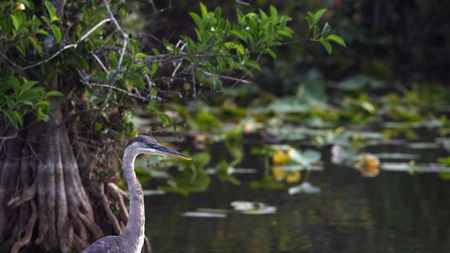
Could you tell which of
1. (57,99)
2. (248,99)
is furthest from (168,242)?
(248,99)

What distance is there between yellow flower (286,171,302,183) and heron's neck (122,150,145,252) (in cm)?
464

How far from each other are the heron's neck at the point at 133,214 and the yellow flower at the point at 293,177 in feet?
15.2

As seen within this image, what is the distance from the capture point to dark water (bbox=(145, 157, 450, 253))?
799 centimetres

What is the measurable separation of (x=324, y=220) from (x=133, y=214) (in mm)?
2963

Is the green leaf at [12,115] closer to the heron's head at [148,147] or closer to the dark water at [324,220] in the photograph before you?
the heron's head at [148,147]

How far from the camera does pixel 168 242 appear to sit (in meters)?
8.06

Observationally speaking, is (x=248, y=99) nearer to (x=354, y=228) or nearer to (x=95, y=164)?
(x=354, y=228)

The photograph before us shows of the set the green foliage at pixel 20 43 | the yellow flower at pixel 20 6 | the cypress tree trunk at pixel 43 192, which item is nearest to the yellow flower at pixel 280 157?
the cypress tree trunk at pixel 43 192

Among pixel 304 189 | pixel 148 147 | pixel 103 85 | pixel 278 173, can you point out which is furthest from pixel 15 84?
pixel 278 173

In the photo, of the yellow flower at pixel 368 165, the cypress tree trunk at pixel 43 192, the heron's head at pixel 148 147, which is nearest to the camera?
the heron's head at pixel 148 147

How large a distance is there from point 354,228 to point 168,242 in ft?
5.04

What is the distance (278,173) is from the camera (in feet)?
37.1

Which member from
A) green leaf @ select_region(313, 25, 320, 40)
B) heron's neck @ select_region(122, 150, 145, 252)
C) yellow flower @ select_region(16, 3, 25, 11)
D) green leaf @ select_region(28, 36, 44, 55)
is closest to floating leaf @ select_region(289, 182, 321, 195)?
green leaf @ select_region(313, 25, 320, 40)

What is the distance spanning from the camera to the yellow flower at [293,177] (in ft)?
35.9
